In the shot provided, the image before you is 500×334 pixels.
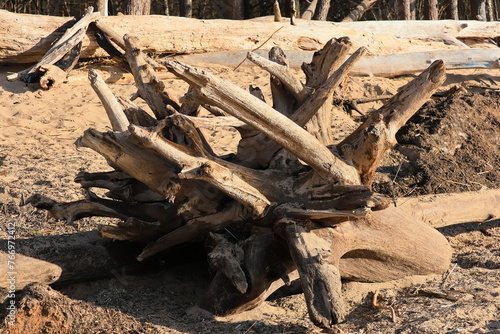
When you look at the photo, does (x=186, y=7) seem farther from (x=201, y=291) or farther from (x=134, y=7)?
(x=201, y=291)

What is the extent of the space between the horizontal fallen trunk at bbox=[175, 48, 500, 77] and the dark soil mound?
3.00 metres

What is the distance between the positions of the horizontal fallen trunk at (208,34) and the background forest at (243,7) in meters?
1.19

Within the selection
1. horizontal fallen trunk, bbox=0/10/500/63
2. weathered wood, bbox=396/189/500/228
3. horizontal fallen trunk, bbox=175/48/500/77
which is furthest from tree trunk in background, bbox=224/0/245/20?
weathered wood, bbox=396/189/500/228

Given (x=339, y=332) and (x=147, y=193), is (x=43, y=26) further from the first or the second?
(x=339, y=332)

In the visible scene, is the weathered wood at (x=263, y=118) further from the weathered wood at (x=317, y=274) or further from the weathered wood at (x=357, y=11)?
the weathered wood at (x=357, y=11)

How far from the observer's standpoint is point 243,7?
12.2 metres

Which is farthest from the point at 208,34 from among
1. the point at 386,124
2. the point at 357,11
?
the point at 386,124

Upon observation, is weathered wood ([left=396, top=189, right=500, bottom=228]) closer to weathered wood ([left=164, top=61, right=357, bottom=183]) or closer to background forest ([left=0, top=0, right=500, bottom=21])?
weathered wood ([left=164, top=61, right=357, bottom=183])

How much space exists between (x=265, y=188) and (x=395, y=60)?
22.2 ft

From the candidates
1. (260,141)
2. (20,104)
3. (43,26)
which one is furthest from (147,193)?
(43,26)

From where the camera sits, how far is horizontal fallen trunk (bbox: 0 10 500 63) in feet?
26.5

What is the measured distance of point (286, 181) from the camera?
11.4 ft

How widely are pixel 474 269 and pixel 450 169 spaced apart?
1.64 meters

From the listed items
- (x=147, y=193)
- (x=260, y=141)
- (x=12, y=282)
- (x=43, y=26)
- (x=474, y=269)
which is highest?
(x=43, y=26)
